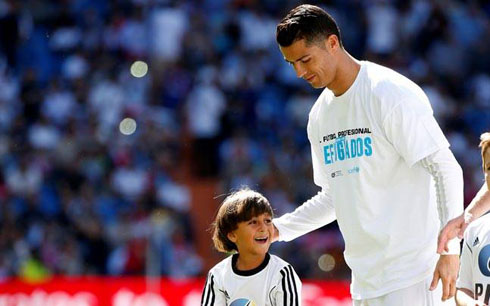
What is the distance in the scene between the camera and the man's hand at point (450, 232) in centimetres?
475

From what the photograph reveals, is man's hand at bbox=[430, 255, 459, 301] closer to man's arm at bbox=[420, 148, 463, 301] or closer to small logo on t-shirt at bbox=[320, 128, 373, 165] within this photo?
man's arm at bbox=[420, 148, 463, 301]

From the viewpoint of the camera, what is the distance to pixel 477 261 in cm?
512

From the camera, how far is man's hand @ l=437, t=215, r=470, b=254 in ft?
15.6

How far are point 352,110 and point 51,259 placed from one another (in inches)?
401

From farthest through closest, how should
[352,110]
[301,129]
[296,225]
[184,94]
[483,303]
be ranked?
[184,94]
[301,129]
[296,225]
[352,110]
[483,303]

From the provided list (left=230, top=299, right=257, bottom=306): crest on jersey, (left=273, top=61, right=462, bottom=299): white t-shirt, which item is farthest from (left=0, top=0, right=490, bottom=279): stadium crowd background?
(left=273, top=61, right=462, bottom=299): white t-shirt

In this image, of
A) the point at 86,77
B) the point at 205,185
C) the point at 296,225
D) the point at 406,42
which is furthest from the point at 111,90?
the point at 296,225

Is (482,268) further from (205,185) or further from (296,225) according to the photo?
(205,185)

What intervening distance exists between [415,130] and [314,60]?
1.96 ft

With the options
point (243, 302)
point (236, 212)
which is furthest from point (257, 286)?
point (236, 212)

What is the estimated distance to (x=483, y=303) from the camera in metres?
4.96

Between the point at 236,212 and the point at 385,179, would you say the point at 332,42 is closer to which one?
the point at 385,179

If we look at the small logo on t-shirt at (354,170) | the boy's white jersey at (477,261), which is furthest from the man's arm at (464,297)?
the small logo on t-shirt at (354,170)

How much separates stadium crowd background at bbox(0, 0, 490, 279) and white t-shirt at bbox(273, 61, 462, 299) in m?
7.90
